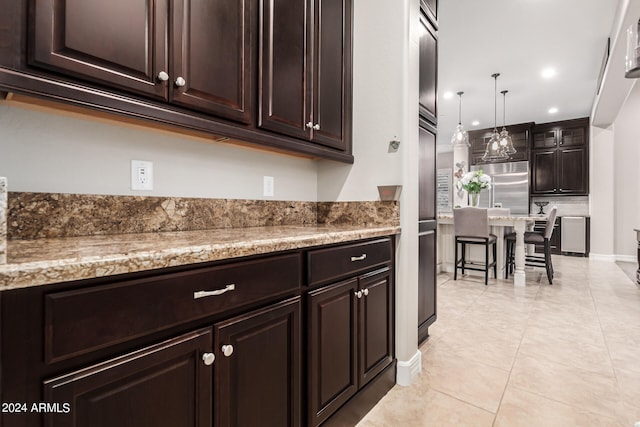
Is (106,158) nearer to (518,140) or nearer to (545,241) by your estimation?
(545,241)

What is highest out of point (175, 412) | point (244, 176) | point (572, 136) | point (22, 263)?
point (572, 136)

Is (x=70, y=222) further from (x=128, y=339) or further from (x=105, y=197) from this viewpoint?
(x=128, y=339)

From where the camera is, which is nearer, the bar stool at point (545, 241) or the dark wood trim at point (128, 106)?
the dark wood trim at point (128, 106)

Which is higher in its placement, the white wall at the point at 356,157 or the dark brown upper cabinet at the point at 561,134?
the dark brown upper cabinet at the point at 561,134

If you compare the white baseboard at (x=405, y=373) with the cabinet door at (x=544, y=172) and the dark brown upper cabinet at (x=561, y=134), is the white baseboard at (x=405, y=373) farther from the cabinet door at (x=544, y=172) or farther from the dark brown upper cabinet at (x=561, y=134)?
the dark brown upper cabinet at (x=561, y=134)

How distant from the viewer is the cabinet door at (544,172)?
698cm

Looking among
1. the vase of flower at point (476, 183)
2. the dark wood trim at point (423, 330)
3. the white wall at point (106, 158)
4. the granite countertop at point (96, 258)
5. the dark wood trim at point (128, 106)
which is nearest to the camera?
the granite countertop at point (96, 258)

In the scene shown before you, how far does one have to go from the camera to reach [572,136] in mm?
6816

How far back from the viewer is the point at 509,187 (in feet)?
24.0

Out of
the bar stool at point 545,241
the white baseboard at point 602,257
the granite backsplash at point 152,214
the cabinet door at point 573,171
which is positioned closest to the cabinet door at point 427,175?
the granite backsplash at point 152,214

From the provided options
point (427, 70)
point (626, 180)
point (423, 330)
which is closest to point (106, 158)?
point (427, 70)

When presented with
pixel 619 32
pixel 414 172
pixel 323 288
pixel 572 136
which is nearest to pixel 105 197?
pixel 323 288

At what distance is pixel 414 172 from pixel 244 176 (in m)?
0.99

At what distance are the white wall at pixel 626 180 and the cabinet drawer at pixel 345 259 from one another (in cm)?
703
